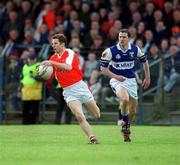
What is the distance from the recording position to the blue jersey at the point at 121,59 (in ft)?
54.3

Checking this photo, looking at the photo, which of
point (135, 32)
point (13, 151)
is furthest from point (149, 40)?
point (13, 151)

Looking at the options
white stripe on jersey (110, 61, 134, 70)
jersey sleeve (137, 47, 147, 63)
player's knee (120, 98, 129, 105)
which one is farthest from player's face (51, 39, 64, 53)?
jersey sleeve (137, 47, 147, 63)

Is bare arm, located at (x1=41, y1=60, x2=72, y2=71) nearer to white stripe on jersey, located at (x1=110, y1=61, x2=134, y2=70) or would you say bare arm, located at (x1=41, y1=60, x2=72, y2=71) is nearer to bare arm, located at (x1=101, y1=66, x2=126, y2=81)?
bare arm, located at (x1=101, y1=66, x2=126, y2=81)

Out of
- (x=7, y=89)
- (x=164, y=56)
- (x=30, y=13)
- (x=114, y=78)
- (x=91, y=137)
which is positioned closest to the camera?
(x=91, y=137)

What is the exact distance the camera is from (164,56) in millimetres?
24125

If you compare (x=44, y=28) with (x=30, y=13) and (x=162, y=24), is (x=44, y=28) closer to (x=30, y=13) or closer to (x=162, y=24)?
(x=30, y=13)

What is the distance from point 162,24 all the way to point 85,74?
290 cm

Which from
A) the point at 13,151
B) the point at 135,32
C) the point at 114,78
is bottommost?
the point at 13,151

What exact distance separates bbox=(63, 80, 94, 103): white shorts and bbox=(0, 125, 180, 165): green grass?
0.85m

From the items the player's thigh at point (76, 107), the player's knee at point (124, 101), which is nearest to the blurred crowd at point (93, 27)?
the player's knee at point (124, 101)

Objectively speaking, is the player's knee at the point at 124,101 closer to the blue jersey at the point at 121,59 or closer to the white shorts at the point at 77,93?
the blue jersey at the point at 121,59

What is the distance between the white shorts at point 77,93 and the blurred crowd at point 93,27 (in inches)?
333

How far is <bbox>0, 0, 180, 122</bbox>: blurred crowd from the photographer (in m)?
24.3

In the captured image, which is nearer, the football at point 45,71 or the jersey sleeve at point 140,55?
the football at point 45,71
